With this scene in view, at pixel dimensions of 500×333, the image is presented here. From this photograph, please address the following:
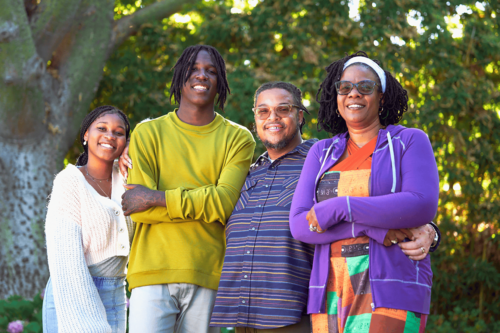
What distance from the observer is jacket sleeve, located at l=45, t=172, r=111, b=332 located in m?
2.88

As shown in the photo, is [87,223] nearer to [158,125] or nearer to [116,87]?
[158,125]

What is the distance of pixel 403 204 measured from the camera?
241 cm

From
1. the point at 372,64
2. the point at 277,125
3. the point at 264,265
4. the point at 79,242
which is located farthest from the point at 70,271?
the point at 372,64

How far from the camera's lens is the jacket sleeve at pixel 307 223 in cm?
251

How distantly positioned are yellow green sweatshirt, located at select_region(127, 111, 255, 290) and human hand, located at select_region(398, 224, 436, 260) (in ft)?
3.53

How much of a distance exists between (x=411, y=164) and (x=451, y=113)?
16.5ft

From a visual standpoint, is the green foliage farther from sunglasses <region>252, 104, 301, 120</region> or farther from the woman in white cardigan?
sunglasses <region>252, 104, 301, 120</region>

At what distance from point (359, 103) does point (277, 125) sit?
64cm

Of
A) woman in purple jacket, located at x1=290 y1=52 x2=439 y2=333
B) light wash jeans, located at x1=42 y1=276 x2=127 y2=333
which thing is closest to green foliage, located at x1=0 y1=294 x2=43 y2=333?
light wash jeans, located at x1=42 y1=276 x2=127 y2=333

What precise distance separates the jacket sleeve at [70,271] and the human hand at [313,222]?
4.19 feet

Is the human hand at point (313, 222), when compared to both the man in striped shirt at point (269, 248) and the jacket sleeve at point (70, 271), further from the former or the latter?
the jacket sleeve at point (70, 271)

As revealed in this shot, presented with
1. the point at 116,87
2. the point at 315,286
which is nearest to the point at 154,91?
the point at 116,87

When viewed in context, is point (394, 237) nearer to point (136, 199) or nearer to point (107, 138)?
point (136, 199)

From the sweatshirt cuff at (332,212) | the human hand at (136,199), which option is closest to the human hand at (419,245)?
the sweatshirt cuff at (332,212)
